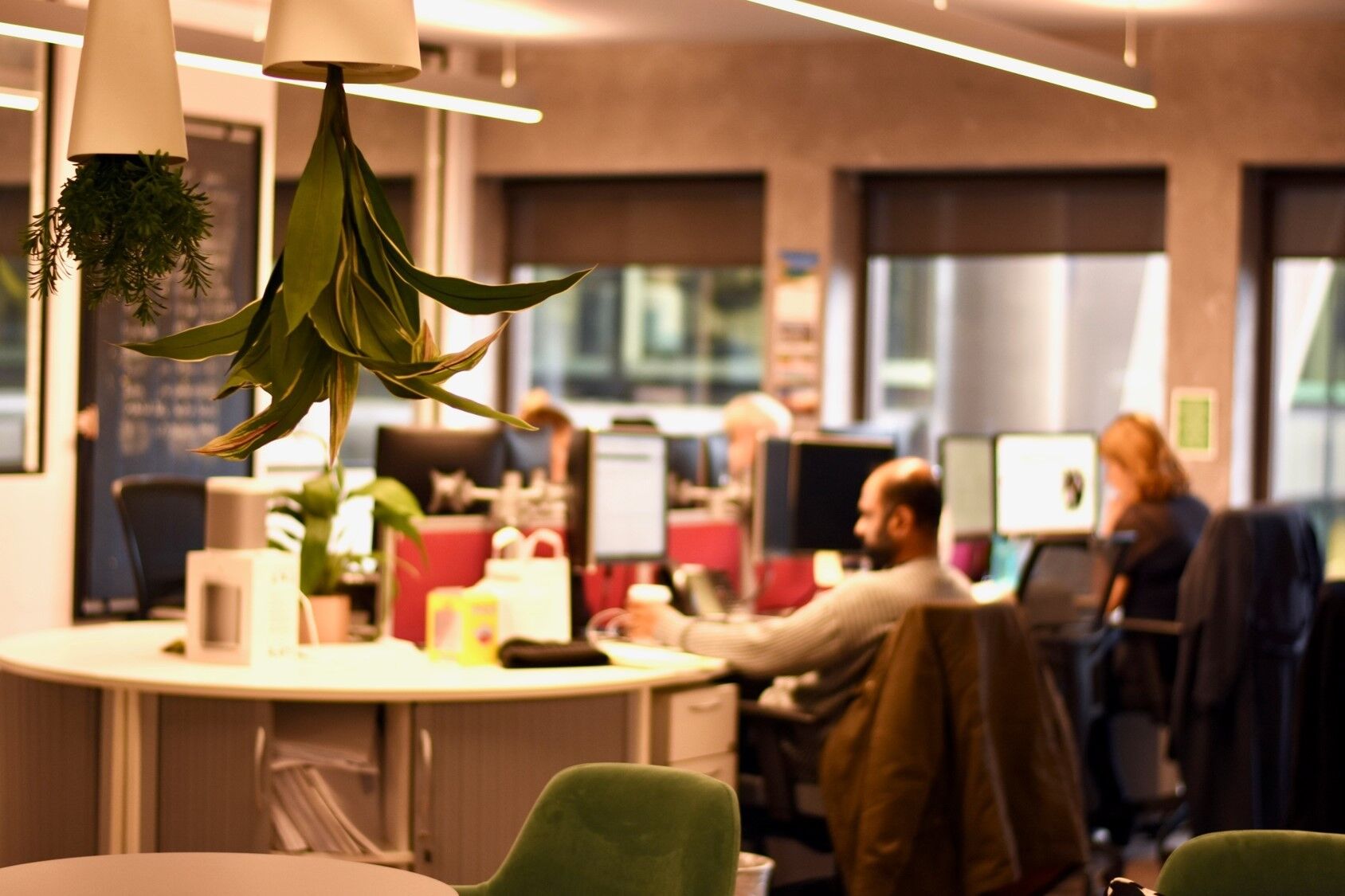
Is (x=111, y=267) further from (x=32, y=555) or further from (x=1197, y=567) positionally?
(x=32, y=555)

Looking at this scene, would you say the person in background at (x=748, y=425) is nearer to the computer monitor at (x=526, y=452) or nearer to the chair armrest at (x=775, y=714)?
the computer monitor at (x=526, y=452)

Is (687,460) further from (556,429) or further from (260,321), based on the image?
(260,321)

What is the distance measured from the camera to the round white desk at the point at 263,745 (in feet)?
12.6

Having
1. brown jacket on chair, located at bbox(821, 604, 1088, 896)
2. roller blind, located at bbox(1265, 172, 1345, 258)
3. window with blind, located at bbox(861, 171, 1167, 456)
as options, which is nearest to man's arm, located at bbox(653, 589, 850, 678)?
brown jacket on chair, located at bbox(821, 604, 1088, 896)

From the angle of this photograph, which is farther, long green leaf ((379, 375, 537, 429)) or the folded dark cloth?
the folded dark cloth

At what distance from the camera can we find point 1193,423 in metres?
7.88

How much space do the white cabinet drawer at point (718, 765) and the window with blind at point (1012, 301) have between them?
13.0 ft

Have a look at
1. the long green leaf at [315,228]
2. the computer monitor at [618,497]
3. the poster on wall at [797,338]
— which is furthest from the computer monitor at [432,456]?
the poster on wall at [797,338]

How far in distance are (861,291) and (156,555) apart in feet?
13.2

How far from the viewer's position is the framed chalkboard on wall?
726cm

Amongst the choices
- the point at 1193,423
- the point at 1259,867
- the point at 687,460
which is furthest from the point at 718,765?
the point at 1193,423

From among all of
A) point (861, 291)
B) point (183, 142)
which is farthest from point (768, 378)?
point (183, 142)

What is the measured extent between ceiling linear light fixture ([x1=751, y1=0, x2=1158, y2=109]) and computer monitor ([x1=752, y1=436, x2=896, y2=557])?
1.19 m

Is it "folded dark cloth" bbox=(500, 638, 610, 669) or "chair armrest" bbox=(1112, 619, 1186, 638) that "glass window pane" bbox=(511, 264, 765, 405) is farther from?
"folded dark cloth" bbox=(500, 638, 610, 669)
